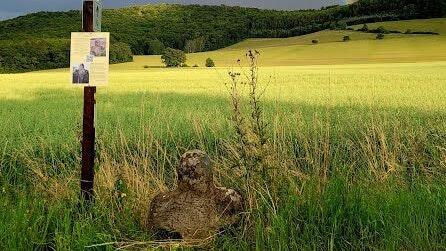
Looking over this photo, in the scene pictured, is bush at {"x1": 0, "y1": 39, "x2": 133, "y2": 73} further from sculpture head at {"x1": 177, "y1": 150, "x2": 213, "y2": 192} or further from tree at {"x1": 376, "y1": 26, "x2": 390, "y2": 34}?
sculpture head at {"x1": 177, "y1": 150, "x2": 213, "y2": 192}

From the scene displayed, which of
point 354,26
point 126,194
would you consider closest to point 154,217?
point 126,194

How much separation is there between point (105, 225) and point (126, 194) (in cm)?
58

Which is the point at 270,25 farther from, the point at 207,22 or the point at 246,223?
the point at 246,223

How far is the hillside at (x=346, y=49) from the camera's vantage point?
76375 mm

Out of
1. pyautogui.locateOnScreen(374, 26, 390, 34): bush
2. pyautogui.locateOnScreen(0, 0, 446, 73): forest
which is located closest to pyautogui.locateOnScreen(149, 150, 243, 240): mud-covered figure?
pyautogui.locateOnScreen(0, 0, 446, 73): forest

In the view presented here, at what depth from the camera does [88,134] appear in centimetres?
657

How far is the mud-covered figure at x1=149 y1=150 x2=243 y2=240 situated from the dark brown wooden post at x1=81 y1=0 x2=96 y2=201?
1.10 metres

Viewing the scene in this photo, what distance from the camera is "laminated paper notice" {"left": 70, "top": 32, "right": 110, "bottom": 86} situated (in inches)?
245

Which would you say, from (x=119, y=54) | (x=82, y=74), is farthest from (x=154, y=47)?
(x=82, y=74)

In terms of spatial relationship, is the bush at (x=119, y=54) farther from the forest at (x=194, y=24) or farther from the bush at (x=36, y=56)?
the forest at (x=194, y=24)

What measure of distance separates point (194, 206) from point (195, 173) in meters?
0.29

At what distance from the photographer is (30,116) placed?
15.6 metres

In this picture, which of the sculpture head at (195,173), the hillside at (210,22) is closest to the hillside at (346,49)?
the hillside at (210,22)

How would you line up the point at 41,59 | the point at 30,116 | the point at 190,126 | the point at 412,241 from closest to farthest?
the point at 412,241 < the point at 190,126 < the point at 30,116 < the point at 41,59
